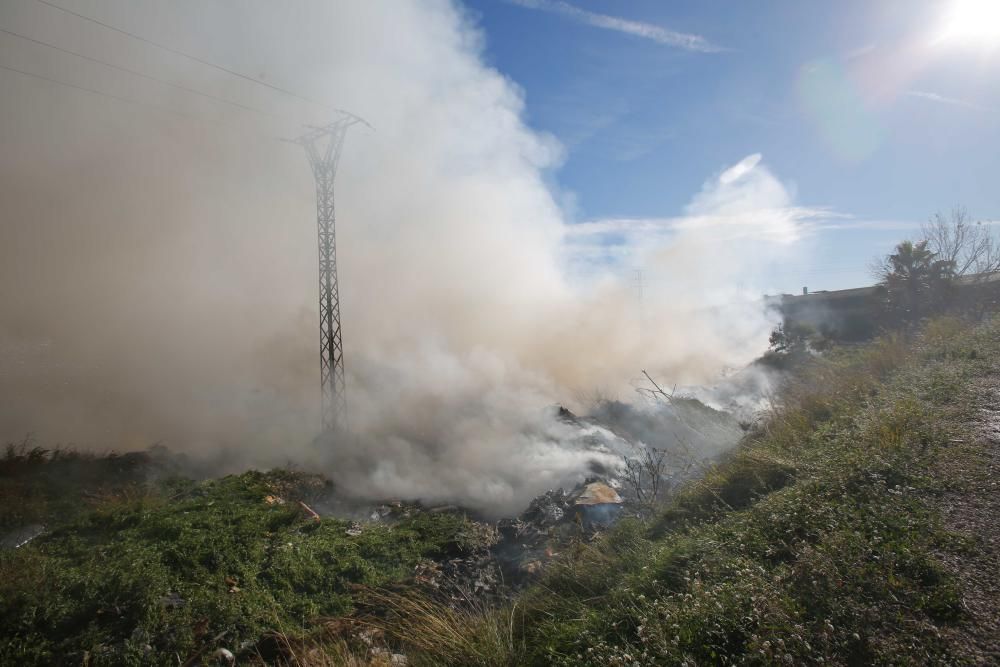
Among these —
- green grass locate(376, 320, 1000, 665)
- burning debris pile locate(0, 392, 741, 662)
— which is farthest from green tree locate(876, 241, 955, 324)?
green grass locate(376, 320, 1000, 665)

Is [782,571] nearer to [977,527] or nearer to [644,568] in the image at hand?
[644,568]

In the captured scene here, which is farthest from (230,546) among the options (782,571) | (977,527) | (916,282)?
(916,282)

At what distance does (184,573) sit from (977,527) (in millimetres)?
8474

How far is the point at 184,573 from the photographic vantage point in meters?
6.64

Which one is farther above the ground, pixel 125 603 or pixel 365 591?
pixel 125 603

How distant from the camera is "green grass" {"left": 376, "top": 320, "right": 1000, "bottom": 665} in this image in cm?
265

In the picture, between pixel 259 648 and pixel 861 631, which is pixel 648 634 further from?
pixel 259 648

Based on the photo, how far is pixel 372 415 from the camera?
18.1 metres

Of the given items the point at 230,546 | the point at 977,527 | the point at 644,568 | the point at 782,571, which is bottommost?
A: the point at 230,546

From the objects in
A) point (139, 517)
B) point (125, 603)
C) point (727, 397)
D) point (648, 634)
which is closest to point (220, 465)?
point (139, 517)

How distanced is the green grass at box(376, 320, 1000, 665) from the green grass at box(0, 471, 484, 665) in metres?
3.20

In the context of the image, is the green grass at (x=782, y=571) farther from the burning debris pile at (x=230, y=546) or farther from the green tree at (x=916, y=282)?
the green tree at (x=916, y=282)

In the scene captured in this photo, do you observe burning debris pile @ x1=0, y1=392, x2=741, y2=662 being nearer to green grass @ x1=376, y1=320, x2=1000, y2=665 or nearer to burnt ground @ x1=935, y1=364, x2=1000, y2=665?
green grass @ x1=376, y1=320, x2=1000, y2=665

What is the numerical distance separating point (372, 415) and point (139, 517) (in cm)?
990
